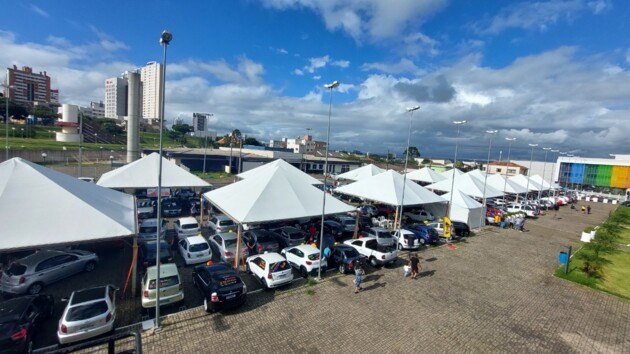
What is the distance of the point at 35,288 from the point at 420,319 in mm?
15436

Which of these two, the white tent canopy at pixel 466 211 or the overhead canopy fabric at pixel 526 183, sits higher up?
the overhead canopy fabric at pixel 526 183

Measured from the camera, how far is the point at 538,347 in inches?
405

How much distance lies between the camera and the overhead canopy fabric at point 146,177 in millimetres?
22938

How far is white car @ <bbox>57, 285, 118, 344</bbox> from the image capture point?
853cm

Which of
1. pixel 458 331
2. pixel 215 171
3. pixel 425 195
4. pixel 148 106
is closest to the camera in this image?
pixel 458 331

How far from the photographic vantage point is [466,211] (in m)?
26.8

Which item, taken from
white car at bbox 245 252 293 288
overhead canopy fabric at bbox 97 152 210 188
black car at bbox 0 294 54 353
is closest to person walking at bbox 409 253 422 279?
white car at bbox 245 252 293 288

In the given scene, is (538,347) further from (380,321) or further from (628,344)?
(380,321)

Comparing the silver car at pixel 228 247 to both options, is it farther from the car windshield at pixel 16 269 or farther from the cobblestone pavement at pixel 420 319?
the car windshield at pixel 16 269

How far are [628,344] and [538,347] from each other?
375cm

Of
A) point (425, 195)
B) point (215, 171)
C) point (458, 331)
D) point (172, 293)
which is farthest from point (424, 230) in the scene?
point (215, 171)

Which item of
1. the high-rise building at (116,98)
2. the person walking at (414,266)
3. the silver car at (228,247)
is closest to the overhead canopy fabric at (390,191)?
the person walking at (414,266)

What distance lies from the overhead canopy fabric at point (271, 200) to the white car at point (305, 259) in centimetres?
195

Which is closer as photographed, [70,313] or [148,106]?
[70,313]
